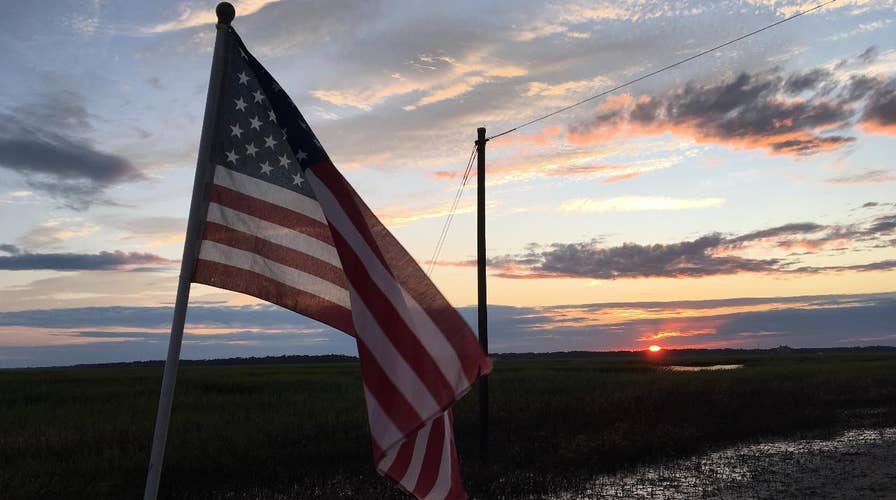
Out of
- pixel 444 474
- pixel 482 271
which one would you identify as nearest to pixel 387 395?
pixel 444 474

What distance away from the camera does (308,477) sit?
15352mm

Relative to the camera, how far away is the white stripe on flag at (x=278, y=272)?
5.12 meters

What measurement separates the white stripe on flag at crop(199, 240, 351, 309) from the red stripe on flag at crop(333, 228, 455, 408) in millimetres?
363

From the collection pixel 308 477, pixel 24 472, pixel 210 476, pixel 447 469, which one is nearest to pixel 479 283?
pixel 308 477

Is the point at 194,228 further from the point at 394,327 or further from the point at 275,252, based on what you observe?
the point at 394,327

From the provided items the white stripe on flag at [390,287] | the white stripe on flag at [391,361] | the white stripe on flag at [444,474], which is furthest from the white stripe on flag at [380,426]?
the white stripe on flag at [444,474]

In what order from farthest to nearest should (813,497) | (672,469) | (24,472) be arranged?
1. (672,469)
2. (24,472)
3. (813,497)

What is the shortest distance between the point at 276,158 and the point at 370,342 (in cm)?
146

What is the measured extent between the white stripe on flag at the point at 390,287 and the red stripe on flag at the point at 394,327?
0.10 feet

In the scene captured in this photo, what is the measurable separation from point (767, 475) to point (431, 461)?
12.9 meters

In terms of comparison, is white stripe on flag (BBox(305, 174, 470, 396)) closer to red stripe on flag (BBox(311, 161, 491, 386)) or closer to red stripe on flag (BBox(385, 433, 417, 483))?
red stripe on flag (BBox(311, 161, 491, 386))

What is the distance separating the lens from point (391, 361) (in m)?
5.07

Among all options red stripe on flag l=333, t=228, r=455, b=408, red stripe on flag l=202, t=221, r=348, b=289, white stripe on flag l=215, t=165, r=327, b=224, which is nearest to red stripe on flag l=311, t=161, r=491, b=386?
red stripe on flag l=333, t=228, r=455, b=408

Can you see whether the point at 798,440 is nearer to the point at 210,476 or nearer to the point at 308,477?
the point at 308,477
